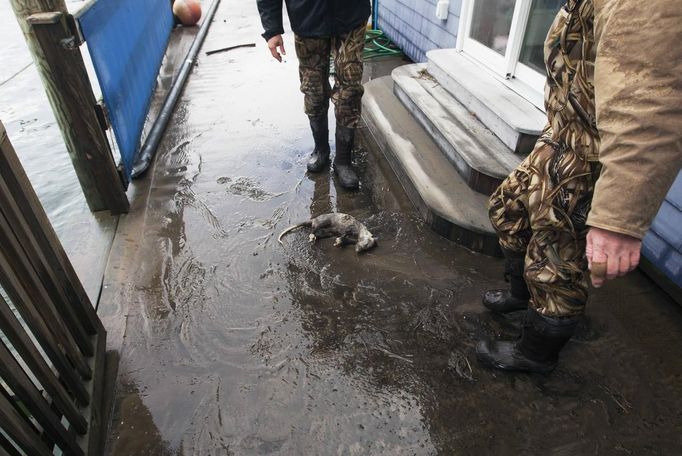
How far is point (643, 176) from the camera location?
0.99 metres

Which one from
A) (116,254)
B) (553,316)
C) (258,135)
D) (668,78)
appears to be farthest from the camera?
(258,135)

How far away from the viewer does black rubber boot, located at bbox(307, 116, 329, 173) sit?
3262mm

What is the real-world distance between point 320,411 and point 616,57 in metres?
1.51

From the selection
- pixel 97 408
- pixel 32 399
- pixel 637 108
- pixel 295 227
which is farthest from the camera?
pixel 295 227

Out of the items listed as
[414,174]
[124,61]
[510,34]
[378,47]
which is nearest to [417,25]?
[378,47]

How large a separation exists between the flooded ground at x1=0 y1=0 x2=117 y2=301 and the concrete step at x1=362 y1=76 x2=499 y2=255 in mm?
1971

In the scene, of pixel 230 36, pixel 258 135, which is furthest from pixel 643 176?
pixel 230 36

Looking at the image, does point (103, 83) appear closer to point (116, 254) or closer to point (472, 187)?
point (116, 254)

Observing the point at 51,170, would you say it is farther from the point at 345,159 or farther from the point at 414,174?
the point at 414,174

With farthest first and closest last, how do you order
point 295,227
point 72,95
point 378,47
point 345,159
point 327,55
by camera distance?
point 378,47, point 345,159, point 327,55, point 295,227, point 72,95

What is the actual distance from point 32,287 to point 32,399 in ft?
1.19

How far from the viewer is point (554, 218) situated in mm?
1447

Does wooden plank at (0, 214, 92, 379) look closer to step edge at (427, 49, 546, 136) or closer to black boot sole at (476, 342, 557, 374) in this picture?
black boot sole at (476, 342, 557, 374)

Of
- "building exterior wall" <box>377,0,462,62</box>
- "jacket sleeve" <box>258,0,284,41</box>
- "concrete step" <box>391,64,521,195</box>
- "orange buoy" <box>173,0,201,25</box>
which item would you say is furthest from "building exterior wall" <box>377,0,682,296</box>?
"orange buoy" <box>173,0,201,25</box>
